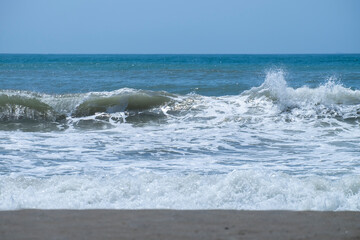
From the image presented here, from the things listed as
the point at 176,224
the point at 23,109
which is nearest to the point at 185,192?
the point at 176,224

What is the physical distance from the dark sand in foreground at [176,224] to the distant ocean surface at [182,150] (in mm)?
314

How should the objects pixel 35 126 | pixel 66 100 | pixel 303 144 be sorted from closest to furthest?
pixel 303 144, pixel 35 126, pixel 66 100

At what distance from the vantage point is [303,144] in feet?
26.1

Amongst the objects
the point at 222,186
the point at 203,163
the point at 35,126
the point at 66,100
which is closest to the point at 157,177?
the point at 222,186

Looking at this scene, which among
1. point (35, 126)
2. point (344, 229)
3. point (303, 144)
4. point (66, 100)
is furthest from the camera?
point (66, 100)

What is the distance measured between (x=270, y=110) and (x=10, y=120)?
6.07 metres

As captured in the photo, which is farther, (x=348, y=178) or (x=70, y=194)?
(x=348, y=178)

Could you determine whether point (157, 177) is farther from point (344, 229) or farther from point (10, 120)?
point (10, 120)

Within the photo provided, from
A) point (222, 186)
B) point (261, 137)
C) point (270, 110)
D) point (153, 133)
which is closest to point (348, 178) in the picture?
point (222, 186)

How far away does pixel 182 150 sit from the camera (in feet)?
24.6

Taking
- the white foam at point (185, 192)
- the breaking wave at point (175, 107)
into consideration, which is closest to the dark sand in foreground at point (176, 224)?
the white foam at point (185, 192)

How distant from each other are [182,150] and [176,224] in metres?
3.91

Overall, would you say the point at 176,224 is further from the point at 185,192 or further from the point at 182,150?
the point at 182,150

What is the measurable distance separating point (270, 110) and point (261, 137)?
294 centimetres
